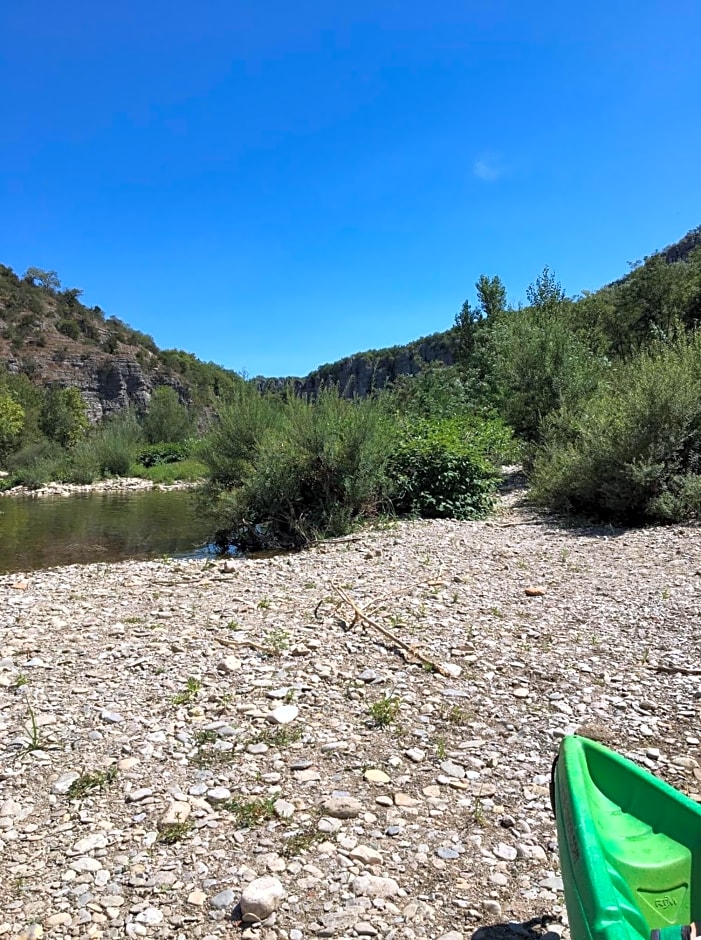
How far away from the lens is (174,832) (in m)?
3.06

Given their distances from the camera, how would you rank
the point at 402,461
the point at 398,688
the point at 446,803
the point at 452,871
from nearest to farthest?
the point at 452,871 < the point at 446,803 < the point at 398,688 < the point at 402,461

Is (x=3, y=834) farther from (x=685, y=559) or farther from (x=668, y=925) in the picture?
(x=685, y=559)

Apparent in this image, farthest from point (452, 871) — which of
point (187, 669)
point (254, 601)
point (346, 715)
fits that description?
point (254, 601)

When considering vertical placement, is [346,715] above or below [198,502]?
below

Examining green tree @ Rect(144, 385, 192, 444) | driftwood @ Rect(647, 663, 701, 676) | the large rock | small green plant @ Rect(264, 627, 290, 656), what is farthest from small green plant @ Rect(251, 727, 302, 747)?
green tree @ Rect(144, 385, 192, 444)

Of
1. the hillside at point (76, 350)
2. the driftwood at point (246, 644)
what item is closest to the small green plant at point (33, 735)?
the driftwood at point (246, 644)

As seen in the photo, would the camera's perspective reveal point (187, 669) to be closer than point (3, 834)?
No

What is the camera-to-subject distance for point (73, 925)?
247cm

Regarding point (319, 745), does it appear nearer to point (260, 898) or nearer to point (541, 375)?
point (260, 898)

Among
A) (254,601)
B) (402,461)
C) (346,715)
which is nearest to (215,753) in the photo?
(346,715)

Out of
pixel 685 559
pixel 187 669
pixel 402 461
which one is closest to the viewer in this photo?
pixel 187 669

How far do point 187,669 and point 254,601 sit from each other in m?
2.37

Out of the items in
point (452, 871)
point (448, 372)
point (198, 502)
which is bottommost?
point (452, 871)

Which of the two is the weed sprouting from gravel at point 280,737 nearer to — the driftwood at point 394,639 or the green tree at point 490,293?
the driftwood at point 394,639
